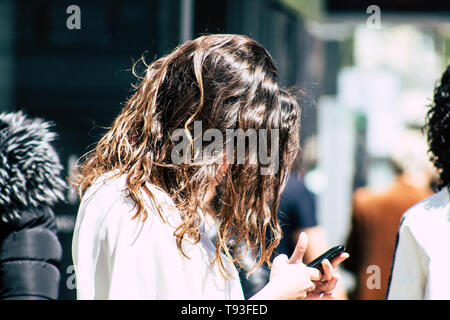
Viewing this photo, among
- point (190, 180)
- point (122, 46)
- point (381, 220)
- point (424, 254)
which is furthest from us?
point (122, 46)

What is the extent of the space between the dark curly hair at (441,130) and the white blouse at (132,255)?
935 millimetres

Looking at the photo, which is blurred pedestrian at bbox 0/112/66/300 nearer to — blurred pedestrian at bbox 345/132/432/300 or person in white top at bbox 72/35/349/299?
person in white top at bbox 72/35/349/299

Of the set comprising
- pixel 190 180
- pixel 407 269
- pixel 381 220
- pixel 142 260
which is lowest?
pixel 381 220

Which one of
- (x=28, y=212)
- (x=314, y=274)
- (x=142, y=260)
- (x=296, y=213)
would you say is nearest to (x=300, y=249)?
(x=314, y=274)

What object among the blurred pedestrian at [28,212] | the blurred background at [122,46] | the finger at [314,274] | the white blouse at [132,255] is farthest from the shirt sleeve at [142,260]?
the blurred background at [122,46]

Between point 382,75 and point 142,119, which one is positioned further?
point 382,75

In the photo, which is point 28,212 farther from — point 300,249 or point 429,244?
point 429,244

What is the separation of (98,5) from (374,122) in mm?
3755

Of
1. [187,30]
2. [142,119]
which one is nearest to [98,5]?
[187,30]

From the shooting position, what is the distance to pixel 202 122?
150 cm

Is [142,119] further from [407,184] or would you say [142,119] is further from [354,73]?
[354,73]

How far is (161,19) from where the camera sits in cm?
436

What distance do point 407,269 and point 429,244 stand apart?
0.35 feet
